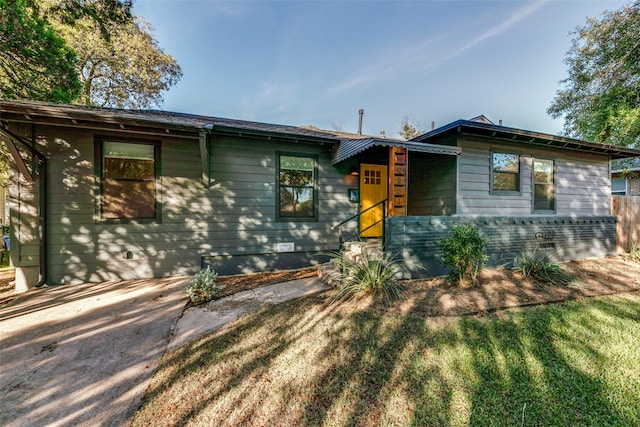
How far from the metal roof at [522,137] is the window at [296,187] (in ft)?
10.2

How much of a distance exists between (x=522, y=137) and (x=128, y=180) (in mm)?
8884

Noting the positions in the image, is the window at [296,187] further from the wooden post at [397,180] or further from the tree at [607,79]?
the tree at [607,79]

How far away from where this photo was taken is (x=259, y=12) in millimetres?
8555

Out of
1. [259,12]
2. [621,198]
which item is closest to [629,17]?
[621,198]

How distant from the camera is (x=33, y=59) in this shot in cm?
584

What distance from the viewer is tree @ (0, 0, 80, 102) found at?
533 centimetres

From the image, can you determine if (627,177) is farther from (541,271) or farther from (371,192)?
(371,192)

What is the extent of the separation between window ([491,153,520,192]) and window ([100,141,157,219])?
769cm

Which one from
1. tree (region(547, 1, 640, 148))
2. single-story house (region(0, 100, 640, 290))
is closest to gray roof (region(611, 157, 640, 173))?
tree (region(547, 1, 640, 148))

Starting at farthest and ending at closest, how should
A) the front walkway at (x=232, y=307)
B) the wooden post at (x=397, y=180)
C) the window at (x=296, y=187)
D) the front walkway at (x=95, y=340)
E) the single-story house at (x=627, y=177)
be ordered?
the single-story house at (x=627, y=177) → the window at (x=296, y=187) → the wooden post at (x=397, y=180) → the front walkway at (x=232, y=307) → the front walkway at (x=95, y=340)

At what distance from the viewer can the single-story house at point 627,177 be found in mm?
12625

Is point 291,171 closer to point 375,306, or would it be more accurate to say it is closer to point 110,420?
point 375,306

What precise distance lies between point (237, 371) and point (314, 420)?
87 centimetres

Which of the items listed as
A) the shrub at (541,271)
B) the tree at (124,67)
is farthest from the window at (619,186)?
the tree at (124,67)
